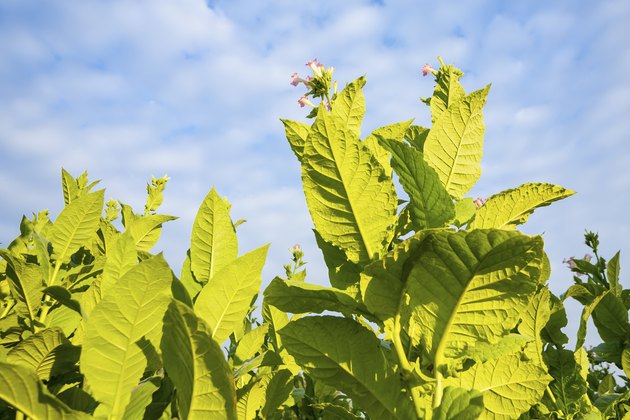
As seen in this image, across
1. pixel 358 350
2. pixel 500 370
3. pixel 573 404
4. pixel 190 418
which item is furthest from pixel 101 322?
pixel 573 404

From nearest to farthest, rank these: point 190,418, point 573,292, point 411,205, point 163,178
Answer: point 190,418 < point 411,205 < point 573,292 < point 163,178

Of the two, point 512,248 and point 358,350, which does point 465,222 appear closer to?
point 512,248

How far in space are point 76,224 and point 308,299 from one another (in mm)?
1249

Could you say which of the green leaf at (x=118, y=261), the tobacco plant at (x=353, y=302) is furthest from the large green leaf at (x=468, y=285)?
the green leaf at (x=118, y=261)

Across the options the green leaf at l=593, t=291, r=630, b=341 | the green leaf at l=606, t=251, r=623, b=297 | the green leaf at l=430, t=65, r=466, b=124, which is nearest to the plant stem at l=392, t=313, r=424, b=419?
the green leaf at l=430, t=65, r=466, b=124

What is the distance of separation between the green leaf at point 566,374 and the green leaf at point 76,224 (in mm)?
1951

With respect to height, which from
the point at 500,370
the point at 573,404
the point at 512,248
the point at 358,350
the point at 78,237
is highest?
the point at 78,237

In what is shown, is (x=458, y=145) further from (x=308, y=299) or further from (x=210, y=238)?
(x=210, y=238)

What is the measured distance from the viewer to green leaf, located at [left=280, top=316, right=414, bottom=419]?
123 centimetres

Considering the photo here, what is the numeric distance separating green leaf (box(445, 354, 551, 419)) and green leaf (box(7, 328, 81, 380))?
3.67 feet

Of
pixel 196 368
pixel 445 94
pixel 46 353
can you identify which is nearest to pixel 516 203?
pixel 445 94

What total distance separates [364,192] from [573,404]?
4.73 feet

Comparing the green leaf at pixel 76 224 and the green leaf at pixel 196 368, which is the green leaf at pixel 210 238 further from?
the green leaf at pixel 76 224

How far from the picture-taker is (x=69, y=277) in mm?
2102
